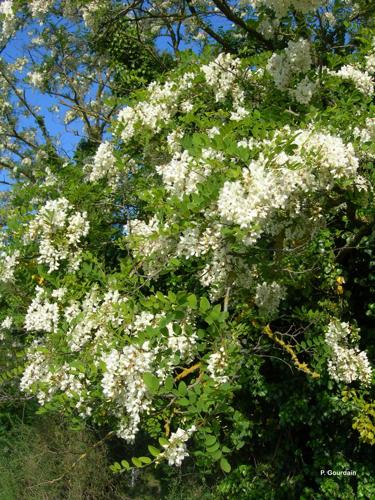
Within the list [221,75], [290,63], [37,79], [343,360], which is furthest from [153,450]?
[37,79]

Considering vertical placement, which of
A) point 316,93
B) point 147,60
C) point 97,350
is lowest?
point 97,350

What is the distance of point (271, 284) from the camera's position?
3.05 meters

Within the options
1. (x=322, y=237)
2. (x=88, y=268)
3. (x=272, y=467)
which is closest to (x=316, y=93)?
(x=322, y=237)

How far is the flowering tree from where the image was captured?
2.12 m

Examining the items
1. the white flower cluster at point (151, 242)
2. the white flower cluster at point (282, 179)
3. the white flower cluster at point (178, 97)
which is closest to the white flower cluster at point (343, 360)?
the white flower cluster at point (282, 179)

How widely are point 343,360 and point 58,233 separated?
6.74ft

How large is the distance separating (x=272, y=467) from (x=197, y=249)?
3.03 meters

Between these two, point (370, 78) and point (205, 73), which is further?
point (205, 73)

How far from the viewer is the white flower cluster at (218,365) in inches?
82.9

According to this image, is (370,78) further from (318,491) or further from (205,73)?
(318,491)

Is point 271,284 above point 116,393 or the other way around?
above

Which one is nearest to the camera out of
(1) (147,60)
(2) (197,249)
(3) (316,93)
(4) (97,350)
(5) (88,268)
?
(2) (197,249)

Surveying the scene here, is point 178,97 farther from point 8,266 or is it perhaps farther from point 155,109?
point 8,266

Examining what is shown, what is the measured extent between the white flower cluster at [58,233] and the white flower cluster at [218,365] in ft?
4.06
